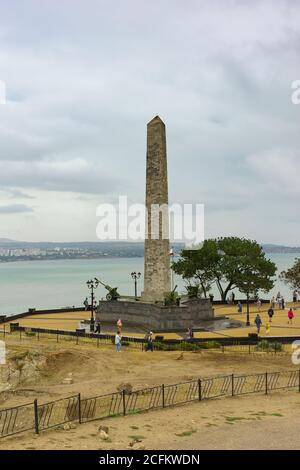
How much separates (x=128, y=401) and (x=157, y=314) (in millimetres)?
17533

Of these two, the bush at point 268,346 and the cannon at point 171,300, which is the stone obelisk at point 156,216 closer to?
the cannon at point 171,300

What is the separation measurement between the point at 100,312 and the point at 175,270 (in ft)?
51.5

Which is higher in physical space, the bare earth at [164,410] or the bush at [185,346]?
the bush at [185,346]

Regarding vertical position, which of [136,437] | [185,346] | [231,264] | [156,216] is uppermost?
[156,216]

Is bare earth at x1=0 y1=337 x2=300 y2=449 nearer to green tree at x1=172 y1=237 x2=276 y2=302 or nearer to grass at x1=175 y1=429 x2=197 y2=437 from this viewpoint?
grass at x1=175 y1=429 x2=197 y2=437

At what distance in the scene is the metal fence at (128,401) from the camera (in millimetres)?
15727

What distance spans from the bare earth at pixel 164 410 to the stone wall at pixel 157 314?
8.10 metres

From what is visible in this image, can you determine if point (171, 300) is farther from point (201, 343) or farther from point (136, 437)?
point (136, 437)

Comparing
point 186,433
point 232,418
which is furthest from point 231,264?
point 186,433

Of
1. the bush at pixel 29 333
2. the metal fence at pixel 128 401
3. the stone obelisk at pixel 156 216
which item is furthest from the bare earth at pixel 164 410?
the stone obelisk at pixel 156 216

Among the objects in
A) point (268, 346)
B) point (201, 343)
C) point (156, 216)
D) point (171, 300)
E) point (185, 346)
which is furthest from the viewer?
point (156, 216)

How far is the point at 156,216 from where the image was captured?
37.1 meters

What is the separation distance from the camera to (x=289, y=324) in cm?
3434

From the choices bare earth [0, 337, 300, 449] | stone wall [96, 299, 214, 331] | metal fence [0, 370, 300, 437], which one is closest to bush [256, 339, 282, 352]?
bare earth [0, 337, 300, 449]
